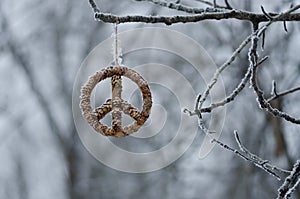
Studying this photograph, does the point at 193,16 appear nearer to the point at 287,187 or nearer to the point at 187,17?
the point at 187,17

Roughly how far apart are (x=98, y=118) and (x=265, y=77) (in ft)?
15.9

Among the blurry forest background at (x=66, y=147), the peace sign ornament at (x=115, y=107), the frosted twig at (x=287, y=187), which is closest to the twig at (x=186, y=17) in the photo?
the peace sign ornament at (x=115, y=107)

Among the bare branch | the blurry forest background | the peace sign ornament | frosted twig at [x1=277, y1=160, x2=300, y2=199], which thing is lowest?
frosted twig at [x1=277, y1=160, x2=300, y2=199]

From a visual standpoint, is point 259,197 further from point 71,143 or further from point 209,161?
point 71,143

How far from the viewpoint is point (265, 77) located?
713 centimetres

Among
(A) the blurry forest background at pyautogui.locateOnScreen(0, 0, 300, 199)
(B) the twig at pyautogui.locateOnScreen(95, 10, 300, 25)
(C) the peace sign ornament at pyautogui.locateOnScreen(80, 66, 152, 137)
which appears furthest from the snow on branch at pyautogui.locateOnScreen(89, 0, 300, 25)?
(A) the blurry forest background at pyautogui.locateOnScreen(0, 0, 300, 199)

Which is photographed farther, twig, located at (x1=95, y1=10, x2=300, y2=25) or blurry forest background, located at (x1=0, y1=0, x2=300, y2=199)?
blurry forest background, located at (x1=0, y1=0, x2=300, y2=199)

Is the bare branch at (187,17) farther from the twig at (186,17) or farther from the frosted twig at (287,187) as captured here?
the frosted twig at (287,187)

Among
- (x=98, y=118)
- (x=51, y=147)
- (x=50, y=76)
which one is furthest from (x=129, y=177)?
(x=98, y=118)

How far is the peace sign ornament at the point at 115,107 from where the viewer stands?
2.44 m

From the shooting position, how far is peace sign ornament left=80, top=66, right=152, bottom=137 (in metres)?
2.44

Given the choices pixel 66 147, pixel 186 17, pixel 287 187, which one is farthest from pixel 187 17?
pixel 66 147

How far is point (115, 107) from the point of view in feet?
8.14

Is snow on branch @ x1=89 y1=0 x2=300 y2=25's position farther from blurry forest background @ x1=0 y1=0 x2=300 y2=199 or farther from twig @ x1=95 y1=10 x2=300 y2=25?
blurry forest background @ x1=0 y1=0 x2=300 y2=199
